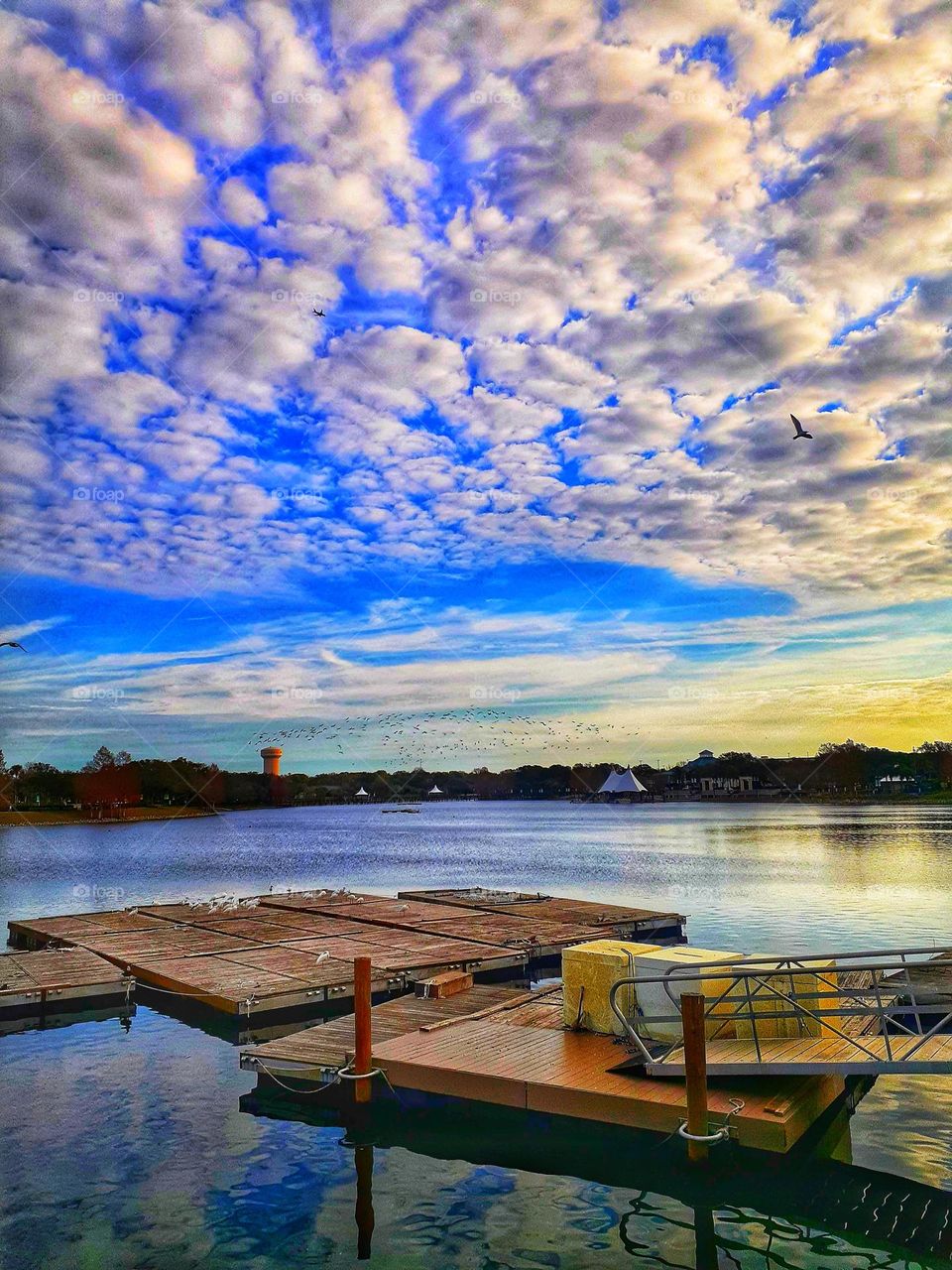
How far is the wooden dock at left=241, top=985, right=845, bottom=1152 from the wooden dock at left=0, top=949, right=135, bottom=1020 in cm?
896

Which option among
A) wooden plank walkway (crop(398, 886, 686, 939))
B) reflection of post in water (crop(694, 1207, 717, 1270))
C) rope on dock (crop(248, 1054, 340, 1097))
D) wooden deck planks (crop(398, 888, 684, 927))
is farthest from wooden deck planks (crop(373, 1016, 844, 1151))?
wooden deck planks (crop(398, 888, 684, 927))

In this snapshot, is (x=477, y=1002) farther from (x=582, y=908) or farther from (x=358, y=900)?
(x=358, y=900)

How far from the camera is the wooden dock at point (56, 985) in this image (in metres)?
23.8

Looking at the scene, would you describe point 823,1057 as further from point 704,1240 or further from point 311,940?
point 311,940

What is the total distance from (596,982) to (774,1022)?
3.31 meters

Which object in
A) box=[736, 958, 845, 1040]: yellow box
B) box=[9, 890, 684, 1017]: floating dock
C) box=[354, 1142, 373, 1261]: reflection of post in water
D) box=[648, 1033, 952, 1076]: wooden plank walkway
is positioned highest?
box=[736, 958, 845, 1040]: yellow box

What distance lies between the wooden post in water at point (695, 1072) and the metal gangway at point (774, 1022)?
1146 millimetres

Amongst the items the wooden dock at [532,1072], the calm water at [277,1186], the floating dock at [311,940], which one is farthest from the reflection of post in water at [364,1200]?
the floating dock at [311,940]

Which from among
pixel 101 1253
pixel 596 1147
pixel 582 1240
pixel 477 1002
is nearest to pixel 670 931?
pixel 477 1002

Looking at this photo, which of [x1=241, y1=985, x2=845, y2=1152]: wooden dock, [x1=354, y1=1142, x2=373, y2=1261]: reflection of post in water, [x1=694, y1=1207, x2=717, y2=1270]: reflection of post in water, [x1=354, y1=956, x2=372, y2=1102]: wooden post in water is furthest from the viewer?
[x1=354, y1=956, x2=372, y2=1102]: wooden post in water

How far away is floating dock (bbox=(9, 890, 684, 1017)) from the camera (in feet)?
81.5

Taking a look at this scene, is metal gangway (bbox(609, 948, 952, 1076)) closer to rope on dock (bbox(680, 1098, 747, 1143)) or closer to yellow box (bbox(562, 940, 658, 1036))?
yellow box (bbox(562, 940, 658, 1036))

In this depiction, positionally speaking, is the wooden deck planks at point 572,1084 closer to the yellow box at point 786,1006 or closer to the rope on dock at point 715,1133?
the rope on dock at point 715,1133

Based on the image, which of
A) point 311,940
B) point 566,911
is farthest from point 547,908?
point 311,940
